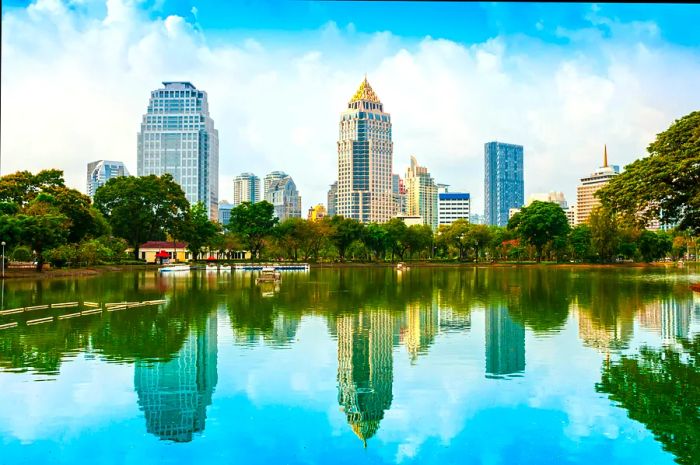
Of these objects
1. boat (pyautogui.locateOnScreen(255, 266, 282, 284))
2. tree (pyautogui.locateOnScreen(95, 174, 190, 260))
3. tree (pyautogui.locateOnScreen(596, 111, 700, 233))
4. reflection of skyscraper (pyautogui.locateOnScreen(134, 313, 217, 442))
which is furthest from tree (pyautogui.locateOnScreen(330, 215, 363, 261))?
reflection of skyscraper (pyautogui.locateOnScreen(134, 313, 217, 442))

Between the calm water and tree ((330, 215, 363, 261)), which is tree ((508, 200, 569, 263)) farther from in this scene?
the calm water

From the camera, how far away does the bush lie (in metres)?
46.2

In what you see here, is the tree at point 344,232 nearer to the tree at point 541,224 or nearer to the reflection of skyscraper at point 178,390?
the tree at point 541,224

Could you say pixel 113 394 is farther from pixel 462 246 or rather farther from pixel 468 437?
pixel 462 246

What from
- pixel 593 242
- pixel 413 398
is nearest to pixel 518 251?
pixel 593 242

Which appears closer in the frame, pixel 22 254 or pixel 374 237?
pixel 22 254

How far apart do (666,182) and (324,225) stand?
47.4 meters

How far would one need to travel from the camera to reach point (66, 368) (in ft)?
39.7

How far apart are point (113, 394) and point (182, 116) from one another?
14526 centimetres

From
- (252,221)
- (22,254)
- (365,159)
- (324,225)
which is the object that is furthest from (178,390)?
(365,159)

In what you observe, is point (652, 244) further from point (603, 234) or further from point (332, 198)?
point (332, 198)

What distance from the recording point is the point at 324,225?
2800 inches

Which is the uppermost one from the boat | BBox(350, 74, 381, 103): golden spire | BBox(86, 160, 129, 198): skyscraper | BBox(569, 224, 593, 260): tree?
BBox(350, 74, 381, 103): golden spire

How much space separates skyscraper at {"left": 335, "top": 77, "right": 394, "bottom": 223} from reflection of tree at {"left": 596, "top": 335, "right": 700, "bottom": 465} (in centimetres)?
14950
